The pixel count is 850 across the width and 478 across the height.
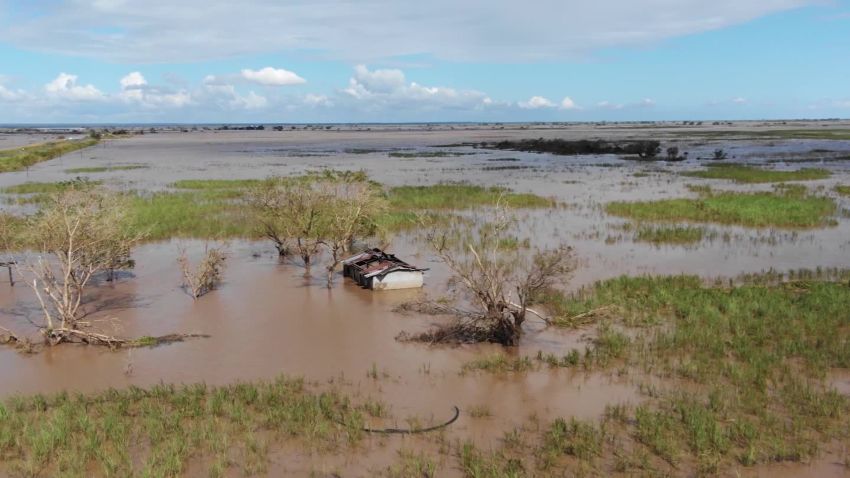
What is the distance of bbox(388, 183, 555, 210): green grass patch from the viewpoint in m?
28.8

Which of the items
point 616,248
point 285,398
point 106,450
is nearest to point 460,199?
point 616,248

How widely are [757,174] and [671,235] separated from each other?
21559 mm

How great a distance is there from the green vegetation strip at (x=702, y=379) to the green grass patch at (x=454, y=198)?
13051 millimetres

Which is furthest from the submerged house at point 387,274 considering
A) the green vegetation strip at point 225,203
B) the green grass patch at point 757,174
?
the green grass patch at point 757,174

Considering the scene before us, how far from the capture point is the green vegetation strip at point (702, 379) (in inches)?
310

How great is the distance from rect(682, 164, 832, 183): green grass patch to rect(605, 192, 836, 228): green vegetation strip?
8311mm

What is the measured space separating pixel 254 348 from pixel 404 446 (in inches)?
190

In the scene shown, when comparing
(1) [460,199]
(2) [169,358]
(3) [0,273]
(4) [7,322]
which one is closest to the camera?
(2) [169,358]

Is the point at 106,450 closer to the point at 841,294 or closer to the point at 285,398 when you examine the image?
the point at 285,398

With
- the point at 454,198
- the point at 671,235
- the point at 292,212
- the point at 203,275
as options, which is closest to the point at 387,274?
the point at 292,212

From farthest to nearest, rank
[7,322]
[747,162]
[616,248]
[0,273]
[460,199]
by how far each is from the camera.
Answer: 1. [747,162]
2. [460,199]
3. [616,248]
4. [0,273]
5. [7,322]

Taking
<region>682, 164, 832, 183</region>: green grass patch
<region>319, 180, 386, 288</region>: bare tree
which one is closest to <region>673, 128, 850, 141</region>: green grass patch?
<region>682, 164, 832, 183</region>: green grass patch

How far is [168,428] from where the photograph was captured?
8.62 metres

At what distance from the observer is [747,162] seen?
48969 millimetres
